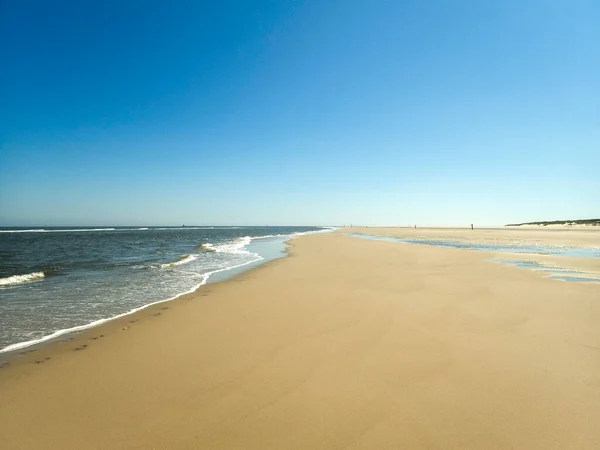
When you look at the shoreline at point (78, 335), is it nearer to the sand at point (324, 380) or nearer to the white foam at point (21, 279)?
the sand at point (324, 380)

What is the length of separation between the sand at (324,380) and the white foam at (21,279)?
8842mm

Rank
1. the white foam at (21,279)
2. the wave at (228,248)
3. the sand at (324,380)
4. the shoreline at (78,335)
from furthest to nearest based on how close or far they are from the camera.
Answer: the wave at (228,248) < the white foam at (21,279) < the shoreline at (78,335) < the sand at (324,380)

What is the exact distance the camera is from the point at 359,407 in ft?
11.0

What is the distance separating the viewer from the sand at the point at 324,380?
296 centimetres

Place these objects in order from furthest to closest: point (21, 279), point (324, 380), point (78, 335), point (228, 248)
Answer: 1. point (228, 248)
2. point (21, 279)
3. point (78, 335)
4. point (324, 380)

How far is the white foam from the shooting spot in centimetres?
1222

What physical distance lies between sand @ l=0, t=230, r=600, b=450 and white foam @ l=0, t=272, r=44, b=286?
29.0ft

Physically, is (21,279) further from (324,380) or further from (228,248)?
(228,248)

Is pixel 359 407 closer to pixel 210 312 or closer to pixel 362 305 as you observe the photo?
pixel 362 305

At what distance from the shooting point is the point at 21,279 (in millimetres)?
12883

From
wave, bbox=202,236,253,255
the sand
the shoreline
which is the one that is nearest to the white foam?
the shoreline

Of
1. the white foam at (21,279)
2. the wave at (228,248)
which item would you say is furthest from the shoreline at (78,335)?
the wave at (228,248)

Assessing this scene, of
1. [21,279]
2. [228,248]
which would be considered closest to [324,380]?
[21,279]

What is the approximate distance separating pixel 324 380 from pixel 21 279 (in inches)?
585
